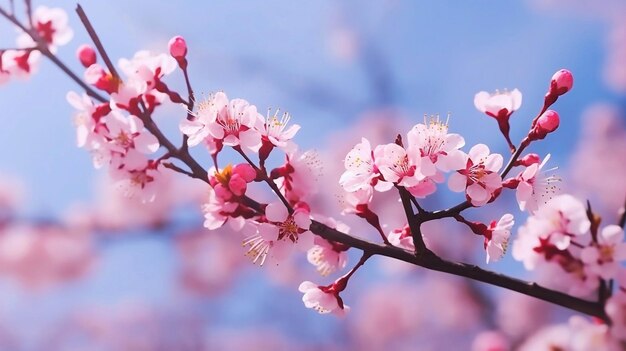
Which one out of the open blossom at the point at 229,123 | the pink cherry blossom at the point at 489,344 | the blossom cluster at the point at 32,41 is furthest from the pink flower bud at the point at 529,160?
the blossom cluster at the point at 32,41

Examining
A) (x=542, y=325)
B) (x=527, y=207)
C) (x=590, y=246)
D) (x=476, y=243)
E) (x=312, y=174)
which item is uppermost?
(x=312, y=174)

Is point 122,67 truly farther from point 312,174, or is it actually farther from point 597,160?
point 597,160

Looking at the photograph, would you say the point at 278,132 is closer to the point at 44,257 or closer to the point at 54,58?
the point at 54,58

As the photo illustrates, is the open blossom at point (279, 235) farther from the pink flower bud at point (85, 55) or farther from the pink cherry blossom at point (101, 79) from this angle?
the pink flower bud at point (85, 55)

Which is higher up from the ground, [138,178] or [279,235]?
[138,178]

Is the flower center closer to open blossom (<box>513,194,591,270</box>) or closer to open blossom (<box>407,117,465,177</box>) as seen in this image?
open blossom (<box>407,117,465,177</box>)

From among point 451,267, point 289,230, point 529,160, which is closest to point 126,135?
point 289,230

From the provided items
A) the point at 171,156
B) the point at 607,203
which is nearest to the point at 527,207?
the point at 171,156
